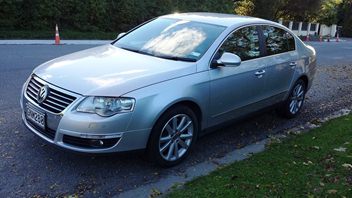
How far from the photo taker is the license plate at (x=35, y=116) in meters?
4.23

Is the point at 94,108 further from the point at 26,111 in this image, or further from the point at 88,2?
the point at 88,2

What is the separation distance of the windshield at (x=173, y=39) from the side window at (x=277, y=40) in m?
1.03

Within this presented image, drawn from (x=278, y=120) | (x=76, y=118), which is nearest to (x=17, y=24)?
(x=278, y=120)

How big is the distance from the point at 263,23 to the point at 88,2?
15.8 m

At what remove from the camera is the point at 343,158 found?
4934mm

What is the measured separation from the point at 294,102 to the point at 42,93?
4.25 meters

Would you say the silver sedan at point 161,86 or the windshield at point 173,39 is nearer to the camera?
the silver sedan at point 161,86

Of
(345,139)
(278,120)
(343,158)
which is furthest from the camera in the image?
(278,120)

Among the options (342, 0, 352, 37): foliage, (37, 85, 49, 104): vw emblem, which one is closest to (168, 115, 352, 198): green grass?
(37, 85, 49, 104): vw emblem

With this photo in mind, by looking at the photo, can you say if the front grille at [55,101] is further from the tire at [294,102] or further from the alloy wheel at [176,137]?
the tire at [294,102]

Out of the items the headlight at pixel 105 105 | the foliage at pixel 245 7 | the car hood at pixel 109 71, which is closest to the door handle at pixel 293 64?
the car hood at pixel 109 71

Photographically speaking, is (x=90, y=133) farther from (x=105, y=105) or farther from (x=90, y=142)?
(x=105, y=105)

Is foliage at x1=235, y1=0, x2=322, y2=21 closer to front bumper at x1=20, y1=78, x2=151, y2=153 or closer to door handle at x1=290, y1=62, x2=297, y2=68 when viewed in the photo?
door handle at x1=290, y1=62, x2=297, y2=68

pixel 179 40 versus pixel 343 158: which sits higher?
pixel 179 40
